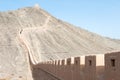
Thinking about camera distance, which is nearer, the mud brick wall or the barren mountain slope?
the mud brick wall

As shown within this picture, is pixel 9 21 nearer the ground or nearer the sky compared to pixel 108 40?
nearer the sky

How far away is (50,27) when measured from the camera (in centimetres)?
7888

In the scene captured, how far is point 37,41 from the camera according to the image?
68.8m

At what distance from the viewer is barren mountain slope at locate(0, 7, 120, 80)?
5519 centimetres

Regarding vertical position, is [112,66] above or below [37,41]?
above

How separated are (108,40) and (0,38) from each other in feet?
98.5

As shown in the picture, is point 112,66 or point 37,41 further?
point 37,41

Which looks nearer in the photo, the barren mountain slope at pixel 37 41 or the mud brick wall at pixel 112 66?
the mud brick wall at pixel 112 66

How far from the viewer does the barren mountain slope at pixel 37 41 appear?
55.2 meters

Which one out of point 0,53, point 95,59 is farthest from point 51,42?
point 95,59

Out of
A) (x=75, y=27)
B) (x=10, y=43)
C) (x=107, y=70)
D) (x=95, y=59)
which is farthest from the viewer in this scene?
(x=75, y=27)

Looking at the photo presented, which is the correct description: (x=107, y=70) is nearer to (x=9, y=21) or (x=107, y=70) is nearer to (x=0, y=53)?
(x=0, y=53)

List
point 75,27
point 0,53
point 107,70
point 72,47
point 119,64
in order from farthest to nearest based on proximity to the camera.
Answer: point 75,27, point 72,47, point 0,53, point 107,70, point 119,64

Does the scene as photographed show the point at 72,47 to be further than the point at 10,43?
Yes
